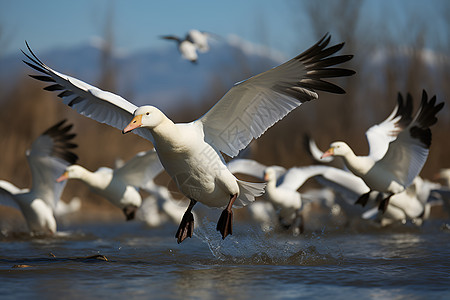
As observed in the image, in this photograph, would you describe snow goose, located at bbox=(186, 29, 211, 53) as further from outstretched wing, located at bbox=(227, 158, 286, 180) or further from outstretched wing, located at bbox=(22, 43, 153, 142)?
outstretched wing, located at bbox=(22, 43, 153, 142)

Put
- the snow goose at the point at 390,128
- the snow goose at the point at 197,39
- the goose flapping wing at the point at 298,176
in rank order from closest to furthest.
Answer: the snow goose at the point at 390,128
the goose flapping wing at the point at 298,176
the snow goose at the point at 197,39

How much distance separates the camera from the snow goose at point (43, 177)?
8.41 meters

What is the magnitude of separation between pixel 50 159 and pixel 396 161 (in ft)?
14.8

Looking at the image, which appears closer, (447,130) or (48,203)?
(48,203)

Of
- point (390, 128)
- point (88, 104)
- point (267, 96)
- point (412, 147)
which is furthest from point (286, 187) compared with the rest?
point (267, 96)

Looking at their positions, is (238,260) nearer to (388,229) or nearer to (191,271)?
(191,271)

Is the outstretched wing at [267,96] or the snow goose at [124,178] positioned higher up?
the outstretched wing at [267,96]

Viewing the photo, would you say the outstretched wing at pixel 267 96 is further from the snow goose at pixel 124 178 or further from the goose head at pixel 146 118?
the snow goose at pixel 124 178

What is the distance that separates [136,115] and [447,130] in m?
11.2

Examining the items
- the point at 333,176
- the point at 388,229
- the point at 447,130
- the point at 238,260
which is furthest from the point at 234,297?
the point at 447,130

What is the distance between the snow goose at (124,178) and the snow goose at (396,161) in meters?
2.58

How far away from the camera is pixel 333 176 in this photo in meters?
9.00

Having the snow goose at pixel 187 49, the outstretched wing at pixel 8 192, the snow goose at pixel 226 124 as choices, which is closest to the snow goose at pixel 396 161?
the snow goose at pixel 226 124

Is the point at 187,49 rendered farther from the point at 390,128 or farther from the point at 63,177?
the point at 390,128
